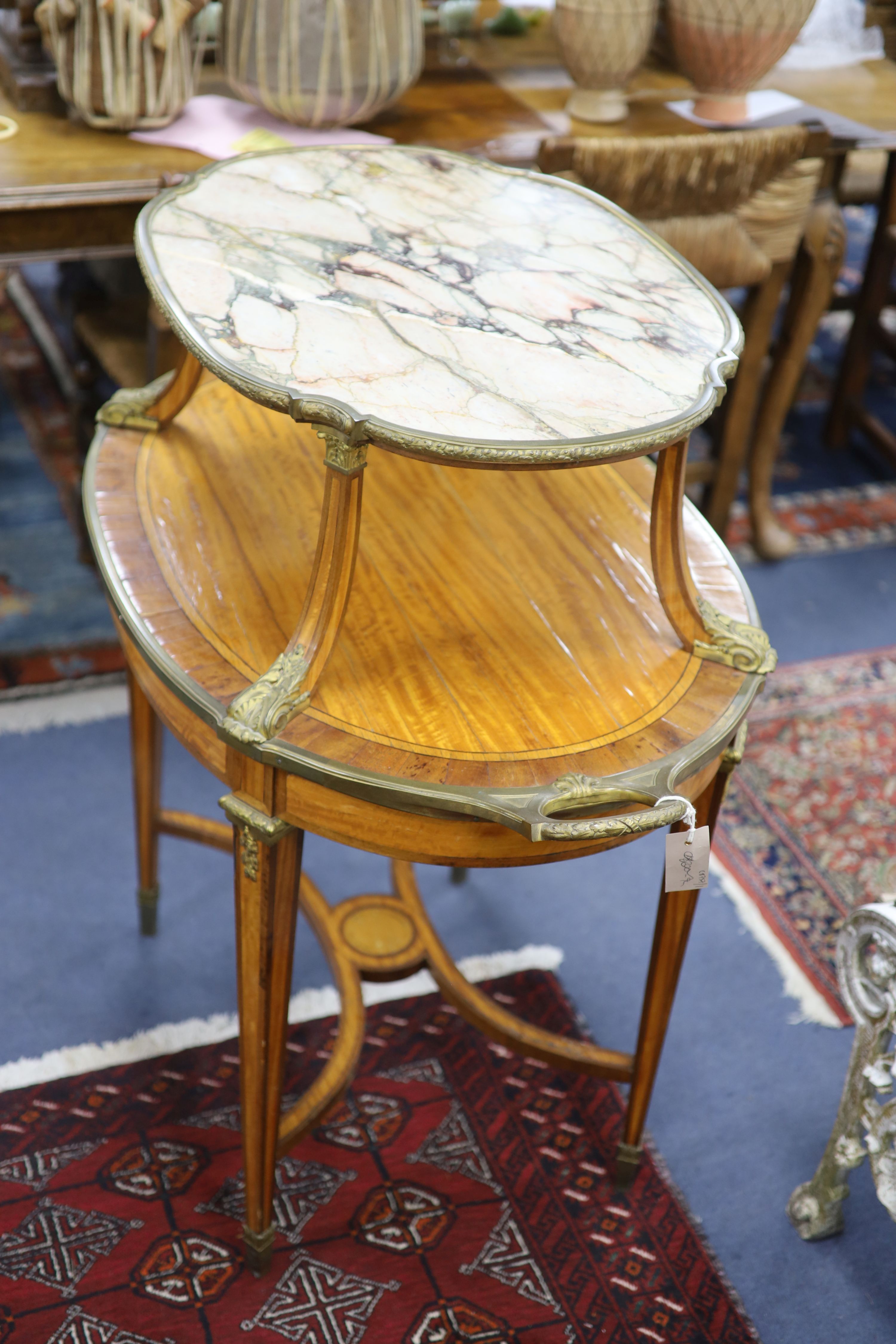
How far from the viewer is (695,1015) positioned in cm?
203

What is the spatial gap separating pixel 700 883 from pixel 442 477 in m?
0.63

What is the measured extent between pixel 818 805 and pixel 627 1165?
3.04 feet

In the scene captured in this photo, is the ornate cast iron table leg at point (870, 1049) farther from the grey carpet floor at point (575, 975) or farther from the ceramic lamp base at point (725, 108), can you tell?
the ceramic lamp base at point (725, 108)

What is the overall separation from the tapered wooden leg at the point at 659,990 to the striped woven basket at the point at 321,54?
1.36 m

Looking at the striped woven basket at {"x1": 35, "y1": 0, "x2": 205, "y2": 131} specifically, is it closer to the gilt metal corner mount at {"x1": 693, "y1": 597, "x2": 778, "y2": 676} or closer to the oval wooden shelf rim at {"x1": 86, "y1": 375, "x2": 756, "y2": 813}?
the oval wooden shelf rim at {"x1": 86, "y1": 375, "x2": 756, "y2": 813}

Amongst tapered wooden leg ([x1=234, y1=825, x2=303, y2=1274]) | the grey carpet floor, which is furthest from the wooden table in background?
tapered wooden leg ([x1=234, y1=825, x2=303, y2=1274])

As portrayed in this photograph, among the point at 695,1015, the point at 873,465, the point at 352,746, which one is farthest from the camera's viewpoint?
the point at 873,465

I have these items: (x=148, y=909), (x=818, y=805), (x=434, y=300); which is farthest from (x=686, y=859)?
(x=818, y=805)

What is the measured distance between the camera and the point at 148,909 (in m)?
2.04

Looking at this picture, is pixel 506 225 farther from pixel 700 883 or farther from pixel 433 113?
pixel 433 113

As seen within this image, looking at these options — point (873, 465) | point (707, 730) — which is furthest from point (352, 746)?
point (873, 465)

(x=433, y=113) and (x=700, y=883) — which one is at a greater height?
(x=433, y=113)

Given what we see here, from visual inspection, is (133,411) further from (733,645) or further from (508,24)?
(508,24)

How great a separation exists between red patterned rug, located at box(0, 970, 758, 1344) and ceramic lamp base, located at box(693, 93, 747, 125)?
180 centimetres
